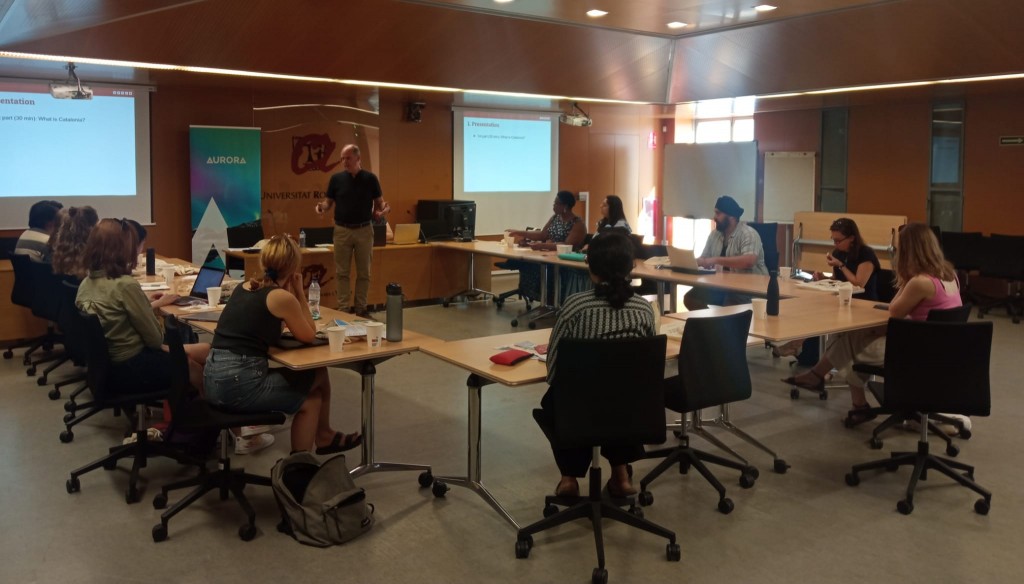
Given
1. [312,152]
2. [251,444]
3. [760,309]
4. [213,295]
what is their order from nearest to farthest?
[251,444], [760,309], [213,295], [312,152]

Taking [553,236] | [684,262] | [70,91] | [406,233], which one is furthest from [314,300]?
[406,233]

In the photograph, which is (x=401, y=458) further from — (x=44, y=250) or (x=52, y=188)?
(x=52, y=188)

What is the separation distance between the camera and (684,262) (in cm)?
729

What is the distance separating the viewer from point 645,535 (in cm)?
382

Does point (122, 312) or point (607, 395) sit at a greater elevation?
point (122, 312)

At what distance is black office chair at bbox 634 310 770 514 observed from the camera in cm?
398

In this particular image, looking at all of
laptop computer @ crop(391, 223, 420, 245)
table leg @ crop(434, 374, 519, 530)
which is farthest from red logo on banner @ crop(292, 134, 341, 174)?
table leg @ crop(434, 374, 519, 530)

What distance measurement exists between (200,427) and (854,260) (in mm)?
4604

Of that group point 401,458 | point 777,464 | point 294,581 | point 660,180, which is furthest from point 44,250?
point 660,180

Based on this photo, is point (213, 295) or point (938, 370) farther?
point (213, 295)

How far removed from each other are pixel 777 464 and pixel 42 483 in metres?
3.78

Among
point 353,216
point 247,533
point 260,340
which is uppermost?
point 353,216

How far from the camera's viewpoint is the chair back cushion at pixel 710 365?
398cm

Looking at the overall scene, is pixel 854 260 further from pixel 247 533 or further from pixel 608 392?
pixel 247 533
